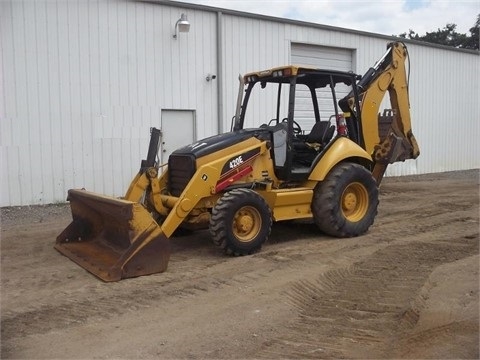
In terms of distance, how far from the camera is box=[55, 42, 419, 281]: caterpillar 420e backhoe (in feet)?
20.5

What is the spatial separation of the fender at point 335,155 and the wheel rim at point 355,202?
0.47 metres

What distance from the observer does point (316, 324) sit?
15.0 ft

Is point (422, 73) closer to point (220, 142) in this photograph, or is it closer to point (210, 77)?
point (210, 77)

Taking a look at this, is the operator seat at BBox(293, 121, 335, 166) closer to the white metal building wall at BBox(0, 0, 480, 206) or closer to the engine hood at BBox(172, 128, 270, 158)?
the engine hood at BBox(172, 128, 270, 158)

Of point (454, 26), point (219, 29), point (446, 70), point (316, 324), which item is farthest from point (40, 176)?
point (454, 26)

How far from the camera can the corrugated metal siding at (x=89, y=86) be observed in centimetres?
1066

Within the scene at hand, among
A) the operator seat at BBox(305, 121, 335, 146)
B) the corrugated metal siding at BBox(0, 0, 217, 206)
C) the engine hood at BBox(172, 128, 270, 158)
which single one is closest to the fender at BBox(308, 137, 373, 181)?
the operator seat at BBox(305, 121, 335, 146)

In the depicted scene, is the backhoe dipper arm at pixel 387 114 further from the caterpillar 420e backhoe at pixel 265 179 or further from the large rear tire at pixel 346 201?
the large rear tire at pixel 346 201

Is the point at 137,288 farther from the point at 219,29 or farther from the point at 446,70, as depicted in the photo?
the point at 446,70

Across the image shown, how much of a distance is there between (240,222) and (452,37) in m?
44.0

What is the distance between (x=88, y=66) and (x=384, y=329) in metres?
9.21

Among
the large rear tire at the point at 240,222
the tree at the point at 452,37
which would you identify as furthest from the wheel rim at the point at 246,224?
the tree at the point at 452,37

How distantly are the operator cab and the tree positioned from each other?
3760 centimetres

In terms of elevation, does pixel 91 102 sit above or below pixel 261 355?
above
